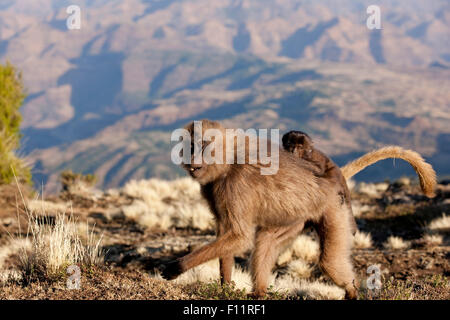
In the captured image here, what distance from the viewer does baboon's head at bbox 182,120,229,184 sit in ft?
16.8

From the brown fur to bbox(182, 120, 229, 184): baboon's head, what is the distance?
0.4 inches

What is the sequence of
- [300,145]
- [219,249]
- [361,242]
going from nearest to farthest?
[219,249] → [300,145] → [361,242]

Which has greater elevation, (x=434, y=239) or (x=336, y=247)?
(x=336, y=247)

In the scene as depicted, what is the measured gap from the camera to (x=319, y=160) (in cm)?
645

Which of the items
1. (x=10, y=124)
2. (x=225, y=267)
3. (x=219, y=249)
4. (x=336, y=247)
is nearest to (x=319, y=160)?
(x=336, y=247)

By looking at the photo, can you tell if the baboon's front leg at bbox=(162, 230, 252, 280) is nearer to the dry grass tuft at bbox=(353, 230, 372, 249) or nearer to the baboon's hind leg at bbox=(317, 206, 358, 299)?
the baboon's hind leg at bbox=(317, 206, 358, 299)

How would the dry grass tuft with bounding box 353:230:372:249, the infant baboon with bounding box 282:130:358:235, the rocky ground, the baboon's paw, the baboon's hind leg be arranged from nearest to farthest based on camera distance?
the baboon's paw → the rocky ground → the baboon's hind leg → the infant baboon with bounding box 282:130:358:235 → the dry grass tuft with bounding box 353:230:372:249

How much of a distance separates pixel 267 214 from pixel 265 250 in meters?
0.50

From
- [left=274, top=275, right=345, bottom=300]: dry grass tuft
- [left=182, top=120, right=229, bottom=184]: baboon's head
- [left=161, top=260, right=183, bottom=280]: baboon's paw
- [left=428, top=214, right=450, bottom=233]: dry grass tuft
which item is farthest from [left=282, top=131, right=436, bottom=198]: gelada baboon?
[left=428, top=214, right=450, bottom=233]: dry grass tuft

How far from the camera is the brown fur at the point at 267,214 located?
5.09m

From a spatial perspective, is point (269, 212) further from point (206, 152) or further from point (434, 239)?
point (434, 239)

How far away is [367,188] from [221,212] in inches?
487
